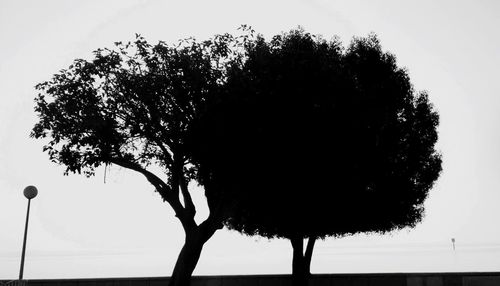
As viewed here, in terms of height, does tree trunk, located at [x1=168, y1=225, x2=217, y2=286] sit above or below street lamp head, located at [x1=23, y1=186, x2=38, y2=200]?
below

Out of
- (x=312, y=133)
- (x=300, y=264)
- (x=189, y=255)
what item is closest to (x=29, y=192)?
(x=189, y=255)

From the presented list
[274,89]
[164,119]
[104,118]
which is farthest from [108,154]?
[274,89]

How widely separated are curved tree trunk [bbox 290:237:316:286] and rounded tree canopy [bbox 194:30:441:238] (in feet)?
6.76

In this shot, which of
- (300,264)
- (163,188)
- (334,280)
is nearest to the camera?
(163,188)

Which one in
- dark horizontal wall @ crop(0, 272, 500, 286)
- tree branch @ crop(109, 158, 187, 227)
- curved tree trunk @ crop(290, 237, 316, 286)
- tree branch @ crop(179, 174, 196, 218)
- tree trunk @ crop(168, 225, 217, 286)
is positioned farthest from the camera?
curved tree trunk @ crop(290, 237, 316, 286)

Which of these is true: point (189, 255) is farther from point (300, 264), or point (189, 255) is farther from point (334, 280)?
point (300, 264)

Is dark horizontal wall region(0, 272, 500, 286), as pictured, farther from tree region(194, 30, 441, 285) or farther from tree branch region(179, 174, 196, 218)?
tree branch region(179, 174, 196, 218)

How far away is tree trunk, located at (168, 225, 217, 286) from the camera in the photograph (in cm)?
1917

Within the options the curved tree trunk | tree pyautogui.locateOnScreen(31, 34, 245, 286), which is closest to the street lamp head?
tree pyautogui.locateOnScreen(31, 34, 245, 286)

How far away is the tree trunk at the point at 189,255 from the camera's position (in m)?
19.2

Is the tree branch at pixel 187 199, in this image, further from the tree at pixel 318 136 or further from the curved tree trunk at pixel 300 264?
the curved tree trunk at pixel 300 264

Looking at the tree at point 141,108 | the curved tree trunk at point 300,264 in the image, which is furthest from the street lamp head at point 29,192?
the curved tree trunk at point 300,264

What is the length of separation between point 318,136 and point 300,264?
10065 millimetres

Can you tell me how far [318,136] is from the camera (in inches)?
747
